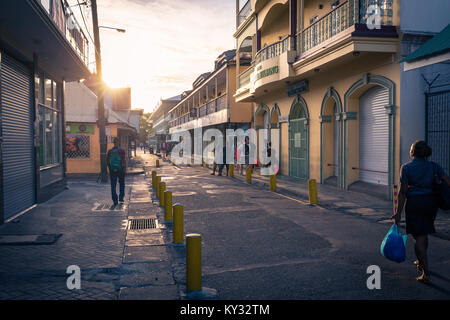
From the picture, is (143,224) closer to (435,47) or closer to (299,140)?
(435,47)

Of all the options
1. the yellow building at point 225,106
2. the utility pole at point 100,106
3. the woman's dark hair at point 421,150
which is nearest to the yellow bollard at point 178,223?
the woman's dark hair at point 421,150

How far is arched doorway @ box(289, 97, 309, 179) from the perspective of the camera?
17.3m

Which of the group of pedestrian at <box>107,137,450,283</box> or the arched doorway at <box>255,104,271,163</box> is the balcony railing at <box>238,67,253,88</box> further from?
the group of pedestrian at <box>107,137,450,283</box>

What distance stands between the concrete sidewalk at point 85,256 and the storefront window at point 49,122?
287 centimetres

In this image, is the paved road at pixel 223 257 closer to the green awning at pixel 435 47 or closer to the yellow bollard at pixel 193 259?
the yellow bollard at pixel 193 259

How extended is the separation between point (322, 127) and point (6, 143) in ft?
36.0

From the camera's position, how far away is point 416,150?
4996 mm

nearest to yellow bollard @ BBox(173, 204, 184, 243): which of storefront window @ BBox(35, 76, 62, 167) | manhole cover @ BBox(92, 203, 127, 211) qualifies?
manhole cover @ BBox(92, 203, 127, 211)

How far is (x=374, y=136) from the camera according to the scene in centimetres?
1312

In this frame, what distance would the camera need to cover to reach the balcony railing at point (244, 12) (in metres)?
22.0

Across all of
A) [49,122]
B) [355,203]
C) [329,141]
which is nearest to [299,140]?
[329,141]

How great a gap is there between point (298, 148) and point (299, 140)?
387 mm
